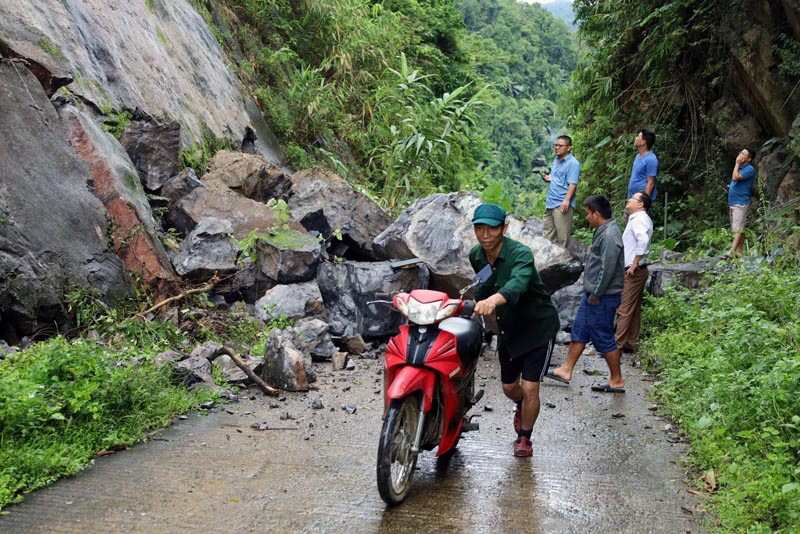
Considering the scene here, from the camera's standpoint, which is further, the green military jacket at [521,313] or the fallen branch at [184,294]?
the fallen branch at [184,294]

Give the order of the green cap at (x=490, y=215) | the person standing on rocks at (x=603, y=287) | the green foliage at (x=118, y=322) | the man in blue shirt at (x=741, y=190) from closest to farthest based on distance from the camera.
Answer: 1. the green cap at (x=490, y=215)
2. the green foliage at (x=118, y=322)
3. the person standing on rocks at (x=603, y=287)
4. the man in blue shirt at (x=741, y=190)

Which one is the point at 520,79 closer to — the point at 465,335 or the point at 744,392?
the point at 744,392

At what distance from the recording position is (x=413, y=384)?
3.85 metres

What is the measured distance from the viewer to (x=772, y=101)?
36.0 feet

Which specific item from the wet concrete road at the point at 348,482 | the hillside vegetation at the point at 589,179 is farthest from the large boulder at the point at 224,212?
the wet concrete road at the point at 348,482

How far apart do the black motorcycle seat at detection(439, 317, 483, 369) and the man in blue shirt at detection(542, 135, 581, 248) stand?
16.8 feet

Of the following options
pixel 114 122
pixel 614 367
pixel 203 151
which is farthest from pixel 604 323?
pixel 203 151

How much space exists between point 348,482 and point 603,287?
11.0ft

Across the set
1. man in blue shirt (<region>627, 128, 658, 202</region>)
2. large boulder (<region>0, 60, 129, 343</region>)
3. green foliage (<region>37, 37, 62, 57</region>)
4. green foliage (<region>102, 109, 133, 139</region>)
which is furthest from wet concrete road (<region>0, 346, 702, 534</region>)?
green foliage (<region>37, 37, 62, 57</region>)

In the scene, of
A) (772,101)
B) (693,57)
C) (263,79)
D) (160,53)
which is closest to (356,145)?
(263,79)

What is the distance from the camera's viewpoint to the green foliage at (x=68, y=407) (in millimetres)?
4016

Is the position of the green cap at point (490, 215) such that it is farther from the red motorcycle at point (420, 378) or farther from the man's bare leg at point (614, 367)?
the man's bare leg at point (614, 367)

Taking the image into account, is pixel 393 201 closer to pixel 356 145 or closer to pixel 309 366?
pixel 356 145

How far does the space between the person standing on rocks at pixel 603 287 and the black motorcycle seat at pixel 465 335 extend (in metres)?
2.45
